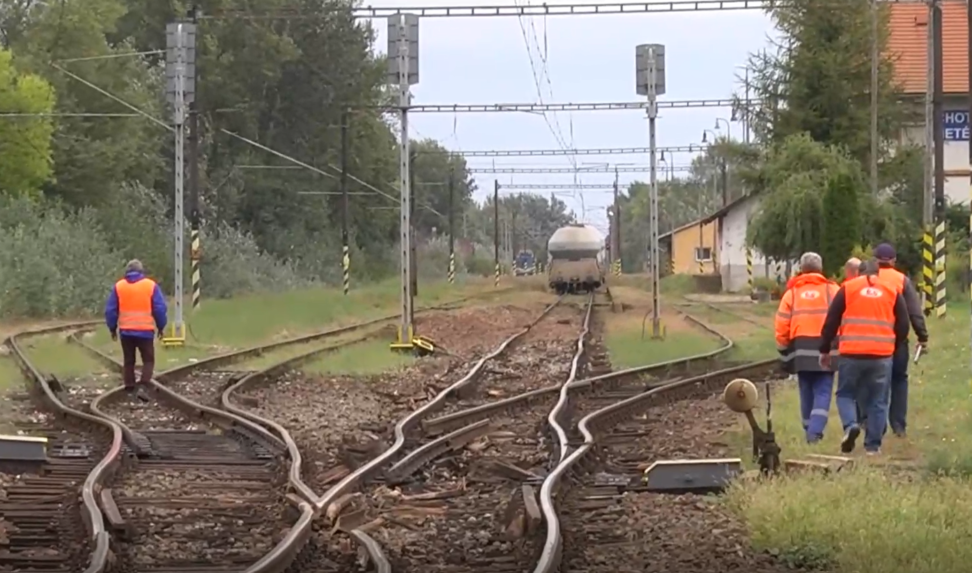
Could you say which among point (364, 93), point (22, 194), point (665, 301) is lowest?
point (665, 301)

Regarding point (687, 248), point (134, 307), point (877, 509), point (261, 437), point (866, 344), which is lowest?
point (261, 437)

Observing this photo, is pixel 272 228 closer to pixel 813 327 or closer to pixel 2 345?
pixel 2 345

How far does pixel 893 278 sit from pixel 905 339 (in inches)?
23.1

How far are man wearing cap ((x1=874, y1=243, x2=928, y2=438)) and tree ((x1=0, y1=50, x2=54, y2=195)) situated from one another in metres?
39.8

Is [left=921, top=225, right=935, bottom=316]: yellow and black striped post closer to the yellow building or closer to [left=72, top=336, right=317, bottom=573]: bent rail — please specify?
[left=72, top=336, right=317, bottom=573]: bent rail

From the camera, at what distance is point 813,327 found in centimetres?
1434

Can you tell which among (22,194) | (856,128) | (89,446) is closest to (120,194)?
(22,194)

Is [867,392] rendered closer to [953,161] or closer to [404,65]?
[404,65]

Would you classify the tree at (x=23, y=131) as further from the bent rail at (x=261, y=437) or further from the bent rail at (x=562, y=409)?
the bent rail at (x=562, y=409)

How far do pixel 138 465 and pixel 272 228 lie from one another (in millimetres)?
59577

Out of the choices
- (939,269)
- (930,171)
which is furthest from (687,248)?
(939,269)

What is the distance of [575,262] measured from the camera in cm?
6525

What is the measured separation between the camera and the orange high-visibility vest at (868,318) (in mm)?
13406

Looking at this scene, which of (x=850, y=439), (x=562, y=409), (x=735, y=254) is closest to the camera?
(x=850, y=439)
